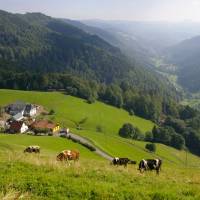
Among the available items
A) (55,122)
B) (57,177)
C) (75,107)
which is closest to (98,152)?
(55,122)

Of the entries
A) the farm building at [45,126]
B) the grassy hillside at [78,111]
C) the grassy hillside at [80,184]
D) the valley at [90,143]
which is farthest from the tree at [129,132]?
the grassy hillside at [80,184]

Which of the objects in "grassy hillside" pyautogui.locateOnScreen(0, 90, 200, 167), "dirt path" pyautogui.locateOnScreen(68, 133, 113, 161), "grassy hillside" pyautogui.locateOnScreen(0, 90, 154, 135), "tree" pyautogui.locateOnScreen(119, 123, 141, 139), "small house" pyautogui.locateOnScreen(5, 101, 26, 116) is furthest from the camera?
"small house" pyautogui.locateOnScreen(5, 101, 26, 116)

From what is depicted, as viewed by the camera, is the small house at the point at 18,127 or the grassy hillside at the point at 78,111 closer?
the small house at the point at 18,127

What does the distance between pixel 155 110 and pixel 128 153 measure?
69670mm

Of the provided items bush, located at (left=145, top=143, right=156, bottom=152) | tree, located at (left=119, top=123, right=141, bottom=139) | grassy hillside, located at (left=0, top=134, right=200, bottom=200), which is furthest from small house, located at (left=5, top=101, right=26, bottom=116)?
grassy hillside, located at (left=0, top=134, right=200, bottom=200)

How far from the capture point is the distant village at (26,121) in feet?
329

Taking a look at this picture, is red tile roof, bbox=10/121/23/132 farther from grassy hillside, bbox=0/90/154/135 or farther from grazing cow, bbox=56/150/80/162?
grazing cow, bbox=56/150/80/162

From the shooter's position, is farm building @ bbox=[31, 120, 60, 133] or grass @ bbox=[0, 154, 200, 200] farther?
farm building @ bbox=[31, 120, 60, 133]

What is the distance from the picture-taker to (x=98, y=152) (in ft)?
259

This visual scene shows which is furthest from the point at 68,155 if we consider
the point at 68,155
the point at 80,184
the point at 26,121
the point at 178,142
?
the point at 178,142

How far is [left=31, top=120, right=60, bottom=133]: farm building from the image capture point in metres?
100

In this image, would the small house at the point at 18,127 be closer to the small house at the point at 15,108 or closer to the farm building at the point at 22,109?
the farm building at the point at 22,109

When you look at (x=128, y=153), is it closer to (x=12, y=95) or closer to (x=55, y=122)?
(x=55, y=122)

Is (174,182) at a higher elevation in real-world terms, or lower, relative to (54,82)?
higher
